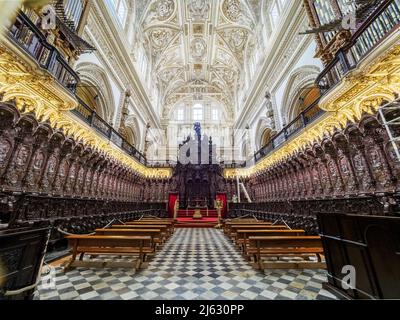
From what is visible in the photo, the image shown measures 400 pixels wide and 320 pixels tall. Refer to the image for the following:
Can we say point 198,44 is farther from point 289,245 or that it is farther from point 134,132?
point 289,245

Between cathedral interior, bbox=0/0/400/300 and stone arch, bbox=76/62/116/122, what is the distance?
87 mm

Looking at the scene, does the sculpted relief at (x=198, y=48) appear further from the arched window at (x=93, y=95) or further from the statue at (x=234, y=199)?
the statue at (x=234, y=199)

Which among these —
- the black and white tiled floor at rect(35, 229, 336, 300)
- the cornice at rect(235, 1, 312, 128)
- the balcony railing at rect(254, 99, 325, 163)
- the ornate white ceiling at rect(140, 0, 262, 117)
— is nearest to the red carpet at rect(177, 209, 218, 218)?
the balcony railing at rect(254, 99, 325, 163)

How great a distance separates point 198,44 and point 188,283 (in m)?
23.1

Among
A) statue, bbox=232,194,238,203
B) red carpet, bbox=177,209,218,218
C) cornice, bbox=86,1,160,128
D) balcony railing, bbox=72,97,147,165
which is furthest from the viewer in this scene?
statue, bbox=232,194,238,203

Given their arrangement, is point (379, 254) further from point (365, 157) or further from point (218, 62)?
point (218, 62)

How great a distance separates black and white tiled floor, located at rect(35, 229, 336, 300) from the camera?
102 inches

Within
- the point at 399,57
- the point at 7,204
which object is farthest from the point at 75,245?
the point at 399,57

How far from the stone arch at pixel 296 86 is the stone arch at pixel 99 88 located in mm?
11932

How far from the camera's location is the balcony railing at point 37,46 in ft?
13.2

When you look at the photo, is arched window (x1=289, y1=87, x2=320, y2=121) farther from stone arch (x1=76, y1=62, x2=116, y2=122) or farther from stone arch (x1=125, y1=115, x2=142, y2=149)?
stone arch (x1=125, y1=115, x2=142, y2=149)

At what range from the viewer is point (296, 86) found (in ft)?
34.6

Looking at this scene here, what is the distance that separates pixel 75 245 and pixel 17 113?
4.12 metres
